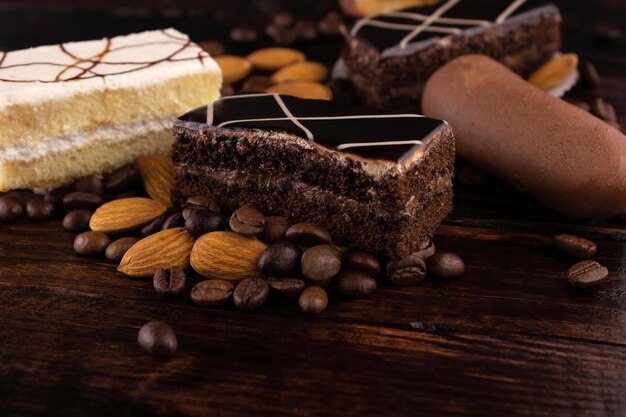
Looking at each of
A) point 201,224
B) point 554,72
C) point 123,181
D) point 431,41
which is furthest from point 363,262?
point 554,72

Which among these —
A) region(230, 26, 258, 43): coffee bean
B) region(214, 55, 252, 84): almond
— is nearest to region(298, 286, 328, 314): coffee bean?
region(214, 55, 252, 84): almond

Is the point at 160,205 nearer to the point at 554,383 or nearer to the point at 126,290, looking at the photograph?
the point at 126,290

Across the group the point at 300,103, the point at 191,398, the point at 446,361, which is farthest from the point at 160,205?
the point at 446,361

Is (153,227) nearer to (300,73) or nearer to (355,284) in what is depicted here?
(355,284)

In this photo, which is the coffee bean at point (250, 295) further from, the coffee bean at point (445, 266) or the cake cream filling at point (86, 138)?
the cake cream filling at point (86, 138)

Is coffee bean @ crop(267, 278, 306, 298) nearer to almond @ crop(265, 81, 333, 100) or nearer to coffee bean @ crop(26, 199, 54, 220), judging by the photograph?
coffee bean @ crop(26, 199, 54, 220)
